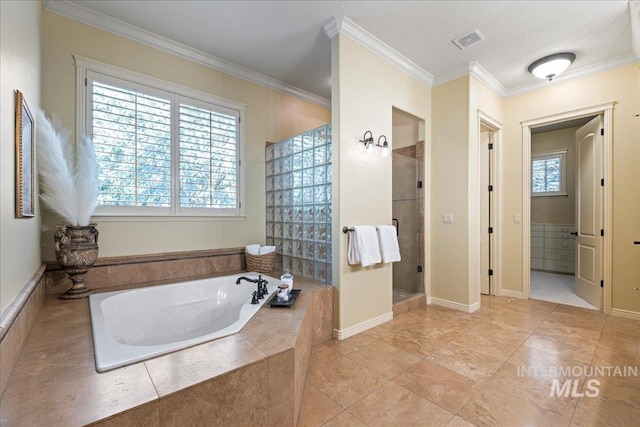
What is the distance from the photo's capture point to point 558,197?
5121 mm

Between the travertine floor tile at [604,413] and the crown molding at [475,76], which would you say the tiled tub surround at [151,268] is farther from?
the crown molding at [475,76]

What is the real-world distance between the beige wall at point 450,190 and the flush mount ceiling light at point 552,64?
73 centimetres

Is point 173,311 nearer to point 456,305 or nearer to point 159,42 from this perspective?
point 159,42

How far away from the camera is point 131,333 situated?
6.46 feet

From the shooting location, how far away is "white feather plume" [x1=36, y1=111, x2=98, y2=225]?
1799 mm

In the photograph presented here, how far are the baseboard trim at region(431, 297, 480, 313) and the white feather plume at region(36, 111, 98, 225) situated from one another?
3538mm

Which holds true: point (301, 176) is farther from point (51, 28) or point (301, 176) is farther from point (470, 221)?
point (51, 28)

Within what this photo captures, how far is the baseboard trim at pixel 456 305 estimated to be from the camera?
10.1ft

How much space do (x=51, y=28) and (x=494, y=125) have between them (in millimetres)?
4584

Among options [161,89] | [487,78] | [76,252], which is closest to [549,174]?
[487,78]

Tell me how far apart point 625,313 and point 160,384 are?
4.27 metres

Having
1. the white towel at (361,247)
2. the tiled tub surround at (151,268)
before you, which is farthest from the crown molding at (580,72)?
the tiled tub surround at (151,268)

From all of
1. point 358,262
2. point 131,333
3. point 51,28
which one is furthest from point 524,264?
point 51,28

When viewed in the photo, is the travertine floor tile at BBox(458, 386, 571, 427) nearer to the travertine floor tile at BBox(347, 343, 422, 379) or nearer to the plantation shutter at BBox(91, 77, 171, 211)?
the travertine floor tile at BBox(347, 343, 422, 379)
